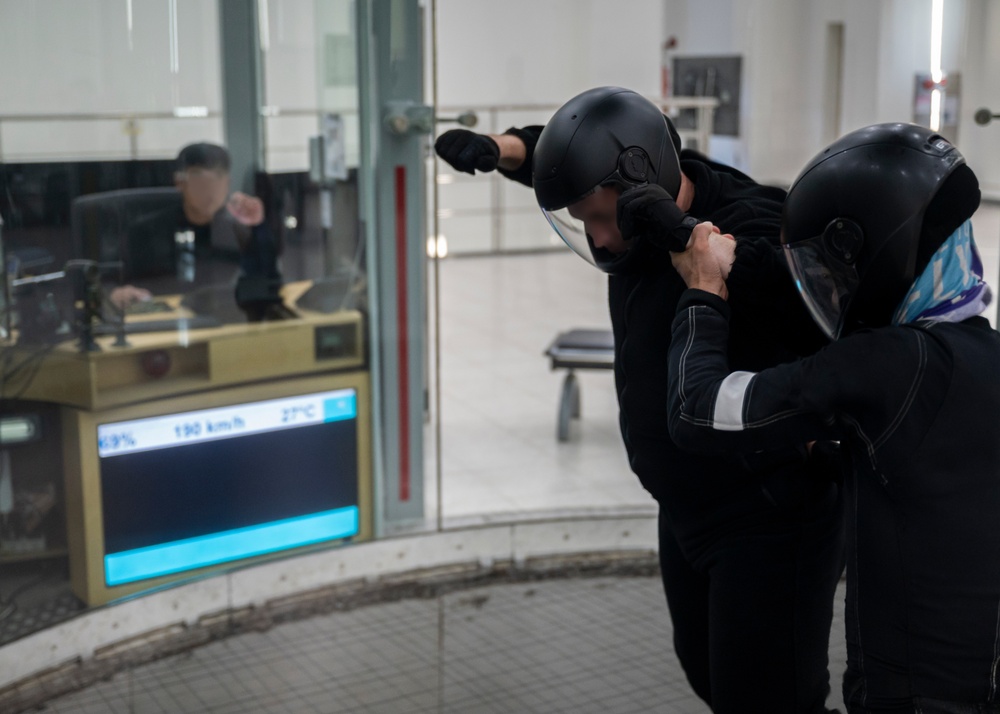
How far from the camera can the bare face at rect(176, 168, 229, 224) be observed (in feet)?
9.64

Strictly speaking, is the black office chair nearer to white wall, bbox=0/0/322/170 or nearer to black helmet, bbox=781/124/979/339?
white wall, bbox=0/0/322/170

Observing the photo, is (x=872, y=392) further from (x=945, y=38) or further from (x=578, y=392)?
(x=578, y=392)

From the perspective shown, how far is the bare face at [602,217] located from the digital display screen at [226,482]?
1650 mm

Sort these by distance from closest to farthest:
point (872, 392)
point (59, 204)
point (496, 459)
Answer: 1. point (872, 392)
2. point (59, 204)
3. point (496, 459)

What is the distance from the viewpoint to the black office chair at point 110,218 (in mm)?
2781

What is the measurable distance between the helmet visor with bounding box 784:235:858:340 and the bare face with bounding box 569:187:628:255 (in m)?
0.30

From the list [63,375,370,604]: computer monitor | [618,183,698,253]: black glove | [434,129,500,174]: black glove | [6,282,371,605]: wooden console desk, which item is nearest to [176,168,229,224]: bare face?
[6,282,371,605]: wooden console desk

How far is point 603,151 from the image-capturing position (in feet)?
5.45

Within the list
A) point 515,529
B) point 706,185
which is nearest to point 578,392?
point 515,529

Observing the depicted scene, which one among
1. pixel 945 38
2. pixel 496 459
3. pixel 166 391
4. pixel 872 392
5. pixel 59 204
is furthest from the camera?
pixel 496 459

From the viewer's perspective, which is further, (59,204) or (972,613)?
(59,204)

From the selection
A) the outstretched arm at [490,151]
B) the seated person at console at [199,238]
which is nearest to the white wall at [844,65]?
the outstretched arm at [490,151]

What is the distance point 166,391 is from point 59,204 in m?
0.56

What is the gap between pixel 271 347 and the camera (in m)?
3.16
